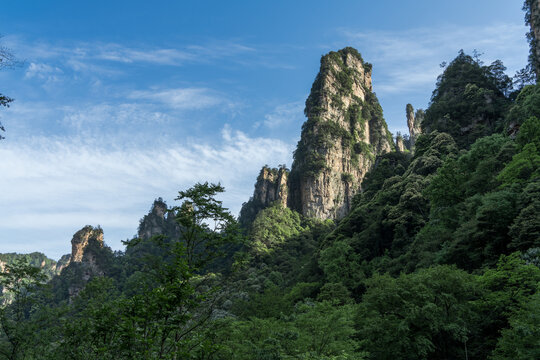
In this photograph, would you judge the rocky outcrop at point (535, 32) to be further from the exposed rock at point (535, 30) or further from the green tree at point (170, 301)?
the green tree at point (170, 301)

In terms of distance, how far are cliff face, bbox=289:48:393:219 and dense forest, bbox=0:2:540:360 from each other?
1921 inches

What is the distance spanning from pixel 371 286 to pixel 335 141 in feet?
303

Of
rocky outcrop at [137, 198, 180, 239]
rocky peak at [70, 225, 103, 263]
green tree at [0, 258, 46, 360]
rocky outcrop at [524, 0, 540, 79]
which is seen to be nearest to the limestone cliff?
rocky outcrop at [137, 198, 180, 239]

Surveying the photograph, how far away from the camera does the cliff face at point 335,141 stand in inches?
4163

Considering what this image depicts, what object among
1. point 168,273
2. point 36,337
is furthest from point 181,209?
point 36,337

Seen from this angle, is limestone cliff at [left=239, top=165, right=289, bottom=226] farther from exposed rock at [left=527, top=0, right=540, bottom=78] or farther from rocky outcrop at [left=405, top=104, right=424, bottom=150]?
rocky outcrop at [left=405, top=104, right=424, bottom=150]

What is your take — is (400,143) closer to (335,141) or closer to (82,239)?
(335,141)

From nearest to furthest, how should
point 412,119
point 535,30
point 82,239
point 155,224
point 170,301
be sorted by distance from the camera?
point 170,301
point 535,30
point 82,239
point 155,224
point 412,119

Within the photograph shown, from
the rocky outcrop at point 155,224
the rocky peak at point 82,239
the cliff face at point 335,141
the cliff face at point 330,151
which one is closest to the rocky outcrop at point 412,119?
the cliff face at point 335,141

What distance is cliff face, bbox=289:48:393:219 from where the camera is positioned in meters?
106

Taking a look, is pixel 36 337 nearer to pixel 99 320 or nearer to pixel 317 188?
pixel 99 320

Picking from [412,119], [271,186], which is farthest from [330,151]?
[412,119]

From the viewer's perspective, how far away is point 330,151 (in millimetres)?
109000

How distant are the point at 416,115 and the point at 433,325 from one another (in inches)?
6172
